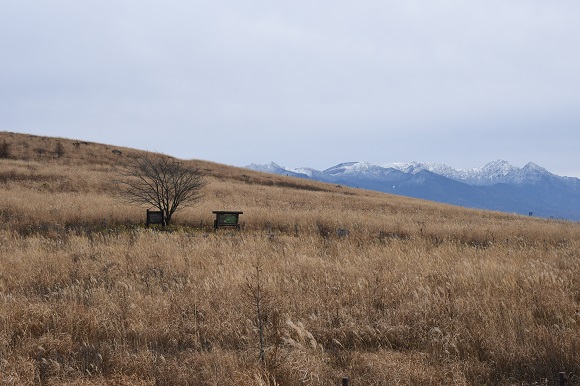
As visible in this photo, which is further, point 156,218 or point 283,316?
point 156,218

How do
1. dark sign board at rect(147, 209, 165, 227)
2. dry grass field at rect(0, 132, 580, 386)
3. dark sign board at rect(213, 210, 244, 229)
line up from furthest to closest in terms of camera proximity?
dark sign board at rect(213, 210, 244, 229) → dark sign board at rect(147, 209, 165, 227) → dry grass field at rect(0, 132, 580, 386)

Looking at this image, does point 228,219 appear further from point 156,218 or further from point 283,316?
point 283,316

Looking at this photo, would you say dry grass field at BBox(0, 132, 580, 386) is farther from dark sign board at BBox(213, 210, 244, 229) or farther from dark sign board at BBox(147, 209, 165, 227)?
dark sign board at BBox(213, 210, 244, 229)

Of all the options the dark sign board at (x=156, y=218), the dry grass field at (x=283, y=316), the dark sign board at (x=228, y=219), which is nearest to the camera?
the dry grass field at (x=283, y=316)

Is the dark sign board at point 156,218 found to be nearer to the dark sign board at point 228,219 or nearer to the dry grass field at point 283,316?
the dark sign board at point 228,219

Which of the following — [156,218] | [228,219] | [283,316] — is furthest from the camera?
[228,219]

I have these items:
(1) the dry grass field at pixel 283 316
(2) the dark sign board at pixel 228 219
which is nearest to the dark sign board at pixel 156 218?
(2) the dark sign board at pixel 228 219

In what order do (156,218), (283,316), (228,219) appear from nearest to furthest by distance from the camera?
(283,316) < (156,218) < (228,219)

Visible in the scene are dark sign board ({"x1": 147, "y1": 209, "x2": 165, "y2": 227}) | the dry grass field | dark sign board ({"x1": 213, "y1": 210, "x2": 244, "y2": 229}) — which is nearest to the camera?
the dry grass field

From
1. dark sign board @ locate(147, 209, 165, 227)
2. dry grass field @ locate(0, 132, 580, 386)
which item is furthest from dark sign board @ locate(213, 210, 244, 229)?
dry grass field @ locate(0, 132, 580, 386)

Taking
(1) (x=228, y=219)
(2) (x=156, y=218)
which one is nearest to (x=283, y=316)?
(1) (x=228, y=219)

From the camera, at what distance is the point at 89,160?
143 ft

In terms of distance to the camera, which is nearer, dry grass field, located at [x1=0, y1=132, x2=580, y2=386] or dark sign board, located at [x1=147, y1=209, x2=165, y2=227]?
dry grass field, located at [x1=0, y1=132, x2=580, y2=386]

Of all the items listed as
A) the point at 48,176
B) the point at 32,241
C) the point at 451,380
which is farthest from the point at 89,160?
the point at 451,380
